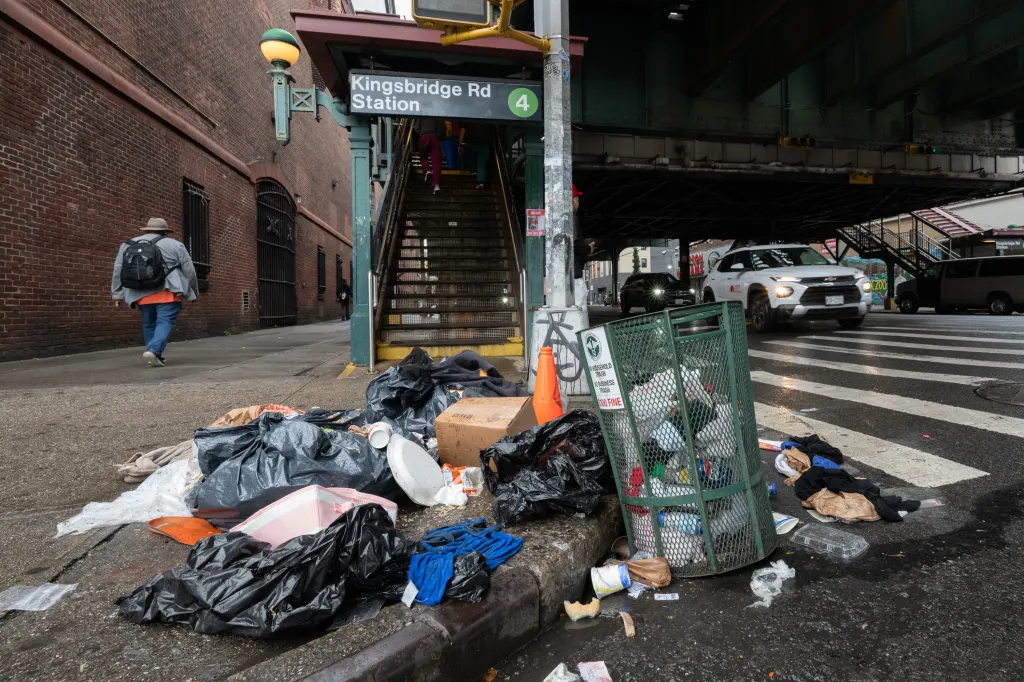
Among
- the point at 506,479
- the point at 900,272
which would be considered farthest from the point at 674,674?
the point at 900,272

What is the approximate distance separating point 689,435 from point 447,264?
8342 millimetres

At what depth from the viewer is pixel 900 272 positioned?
35469 mm

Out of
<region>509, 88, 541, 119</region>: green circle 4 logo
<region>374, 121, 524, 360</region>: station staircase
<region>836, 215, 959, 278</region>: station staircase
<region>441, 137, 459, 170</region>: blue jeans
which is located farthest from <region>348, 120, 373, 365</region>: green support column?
<region>836, 215, 959, 278</region>: station staircase

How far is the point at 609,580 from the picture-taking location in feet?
7.43

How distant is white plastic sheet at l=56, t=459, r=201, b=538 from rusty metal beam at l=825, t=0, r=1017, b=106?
13269mm

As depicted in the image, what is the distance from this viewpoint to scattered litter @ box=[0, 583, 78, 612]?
1894 millimetres

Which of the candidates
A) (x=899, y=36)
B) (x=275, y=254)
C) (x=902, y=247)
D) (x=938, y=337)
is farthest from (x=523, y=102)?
(x=902, y=247)

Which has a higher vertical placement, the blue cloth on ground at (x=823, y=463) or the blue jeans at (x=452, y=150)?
the blue jeans at (x=452, y=150)

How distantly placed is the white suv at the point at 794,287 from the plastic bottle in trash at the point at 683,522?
8.76 m

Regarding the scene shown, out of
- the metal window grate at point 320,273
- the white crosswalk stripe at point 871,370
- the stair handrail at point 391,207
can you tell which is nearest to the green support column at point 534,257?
the stair handrail at point 391,207

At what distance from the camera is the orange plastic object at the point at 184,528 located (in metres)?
2.38

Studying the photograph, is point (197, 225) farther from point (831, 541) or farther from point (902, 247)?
point (902, 247)

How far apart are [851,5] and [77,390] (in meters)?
12.8

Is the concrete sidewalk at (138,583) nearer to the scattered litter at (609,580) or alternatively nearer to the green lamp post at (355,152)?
the scattered litter at (609,580)
